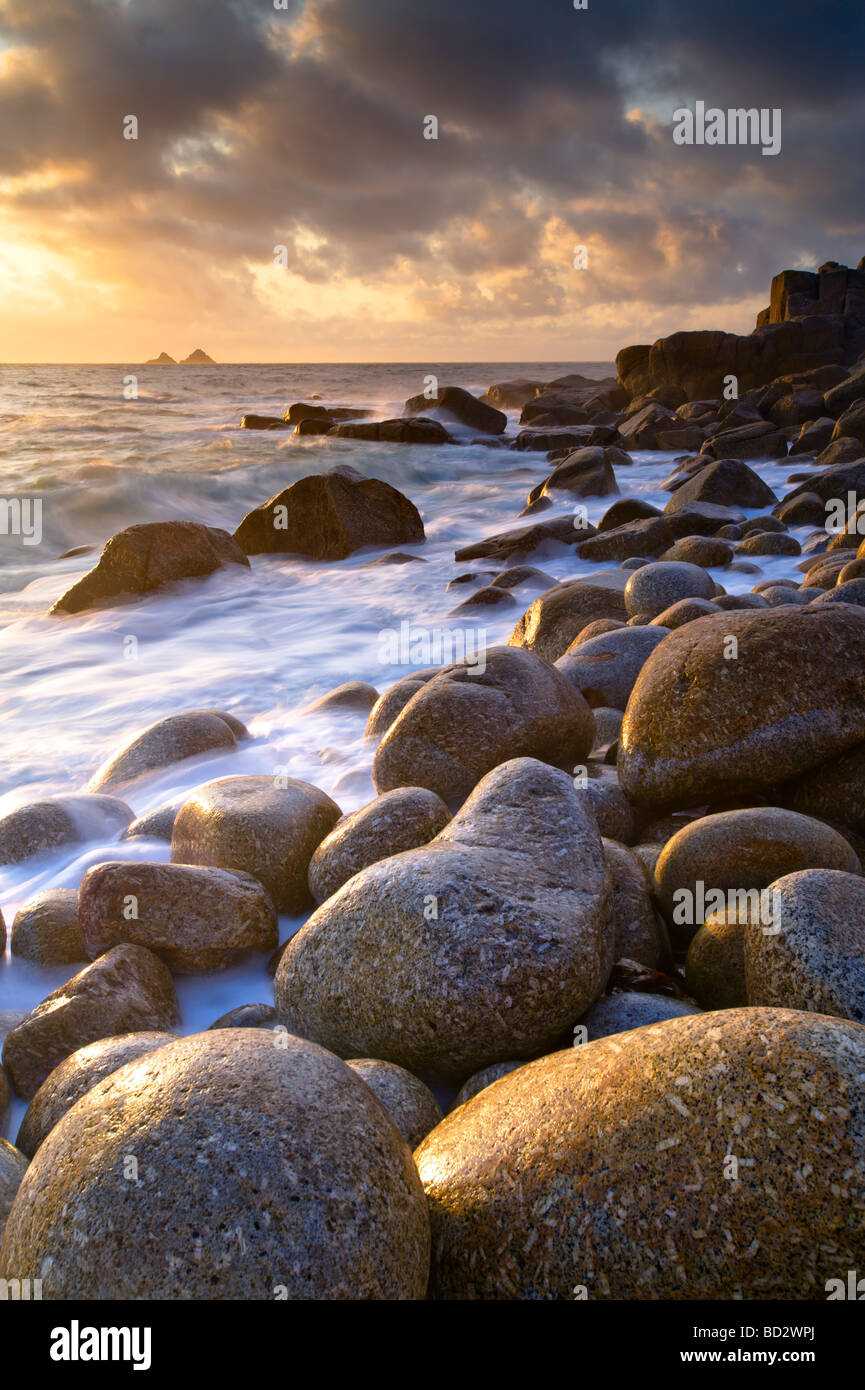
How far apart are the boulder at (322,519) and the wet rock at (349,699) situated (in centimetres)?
568

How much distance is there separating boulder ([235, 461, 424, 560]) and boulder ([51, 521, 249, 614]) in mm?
1325

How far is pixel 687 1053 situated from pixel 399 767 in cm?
257

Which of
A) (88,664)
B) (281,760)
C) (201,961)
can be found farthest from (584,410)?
(201,961)

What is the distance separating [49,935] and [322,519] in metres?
8.89

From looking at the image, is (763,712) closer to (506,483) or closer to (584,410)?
(506,483)

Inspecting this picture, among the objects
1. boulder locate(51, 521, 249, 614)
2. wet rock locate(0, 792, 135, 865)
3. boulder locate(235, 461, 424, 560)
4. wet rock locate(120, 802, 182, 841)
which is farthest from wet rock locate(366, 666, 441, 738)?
boulder locate(235, 461, 424, 560)

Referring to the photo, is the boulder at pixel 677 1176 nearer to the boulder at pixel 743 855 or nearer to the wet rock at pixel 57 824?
the boulder at pixel 743 855

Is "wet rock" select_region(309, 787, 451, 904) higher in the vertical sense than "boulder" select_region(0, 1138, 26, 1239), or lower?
higher

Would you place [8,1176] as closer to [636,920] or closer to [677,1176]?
[677,1176]

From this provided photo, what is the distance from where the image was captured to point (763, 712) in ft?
11.0

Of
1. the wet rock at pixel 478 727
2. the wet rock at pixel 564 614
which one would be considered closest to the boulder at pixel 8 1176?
the wet rock at pixel 478 727

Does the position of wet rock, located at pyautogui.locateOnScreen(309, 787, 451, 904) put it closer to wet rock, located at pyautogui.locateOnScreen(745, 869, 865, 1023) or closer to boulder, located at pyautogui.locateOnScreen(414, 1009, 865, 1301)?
wet rock, located at pyautogui.locateOnScreen(745, 869, 865, 1023)

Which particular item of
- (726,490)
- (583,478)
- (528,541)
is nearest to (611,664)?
(528,541)

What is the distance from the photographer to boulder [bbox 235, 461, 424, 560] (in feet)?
38.5
